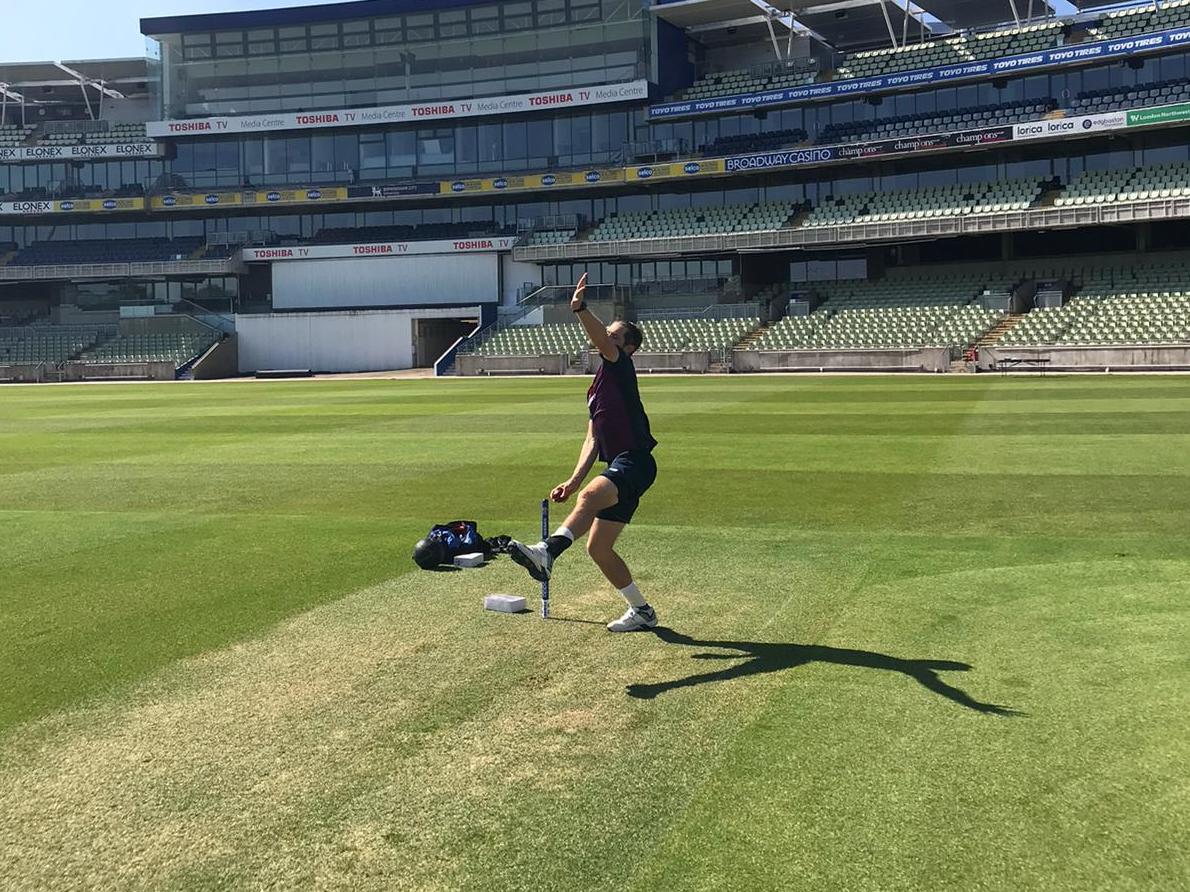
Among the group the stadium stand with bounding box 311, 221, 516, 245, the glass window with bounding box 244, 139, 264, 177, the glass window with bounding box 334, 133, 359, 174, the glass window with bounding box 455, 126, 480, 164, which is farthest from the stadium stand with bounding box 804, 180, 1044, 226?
the glass window with bounding box 244, 139, 264, 177

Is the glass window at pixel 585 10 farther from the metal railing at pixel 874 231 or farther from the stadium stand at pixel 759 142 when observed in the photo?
the metal railing at pixel 874 231

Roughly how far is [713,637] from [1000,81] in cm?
5823

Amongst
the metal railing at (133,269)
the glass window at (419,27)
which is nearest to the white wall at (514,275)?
the glass window at (419,27)

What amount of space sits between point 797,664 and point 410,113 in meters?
66.8

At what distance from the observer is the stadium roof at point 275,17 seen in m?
68.8

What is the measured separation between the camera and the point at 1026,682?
19.3ft

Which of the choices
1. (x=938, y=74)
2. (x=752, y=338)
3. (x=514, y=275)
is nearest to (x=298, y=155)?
(x=514, y=275)

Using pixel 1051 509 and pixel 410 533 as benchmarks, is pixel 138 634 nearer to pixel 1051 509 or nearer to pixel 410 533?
pixel 410 533

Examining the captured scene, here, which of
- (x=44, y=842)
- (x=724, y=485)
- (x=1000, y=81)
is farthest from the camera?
(x=1000, y=81)

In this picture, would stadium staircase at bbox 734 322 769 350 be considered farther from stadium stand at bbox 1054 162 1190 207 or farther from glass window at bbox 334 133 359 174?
glass window at bbox 334 133 359 174

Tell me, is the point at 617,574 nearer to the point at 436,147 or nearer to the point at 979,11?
the point at 979,11

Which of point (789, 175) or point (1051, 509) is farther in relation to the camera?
point (789, 175)

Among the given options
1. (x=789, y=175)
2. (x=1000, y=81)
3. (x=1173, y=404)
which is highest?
(x=1000, y=81)

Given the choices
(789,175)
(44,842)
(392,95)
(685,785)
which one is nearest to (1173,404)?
(685,785)
